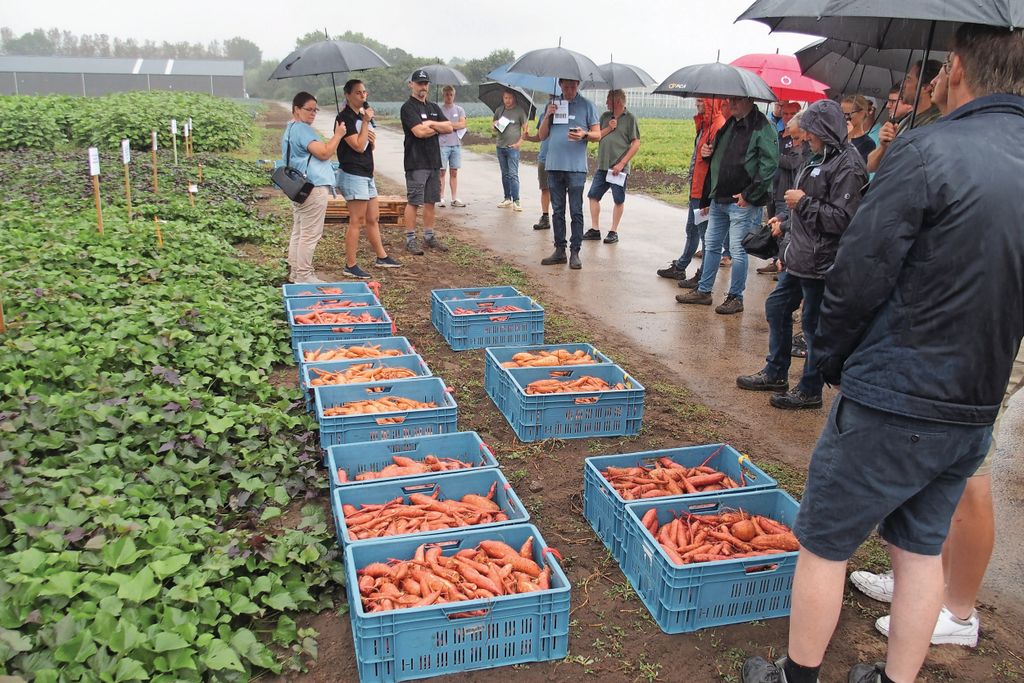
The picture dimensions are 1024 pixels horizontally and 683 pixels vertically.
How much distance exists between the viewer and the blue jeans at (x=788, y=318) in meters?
5.28

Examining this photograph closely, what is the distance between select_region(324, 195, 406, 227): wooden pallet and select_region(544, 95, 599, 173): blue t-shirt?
3.27 meters

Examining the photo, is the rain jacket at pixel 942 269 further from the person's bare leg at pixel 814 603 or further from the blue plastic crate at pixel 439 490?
the blue plastic crate at pixel 439 490

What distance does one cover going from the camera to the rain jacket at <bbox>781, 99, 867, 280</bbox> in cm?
491

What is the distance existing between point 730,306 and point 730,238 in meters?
0.86

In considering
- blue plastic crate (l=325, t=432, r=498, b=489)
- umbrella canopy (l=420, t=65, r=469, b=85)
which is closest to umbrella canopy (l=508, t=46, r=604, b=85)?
umbrella canopy (l=420, t=65, r=469, b=85)

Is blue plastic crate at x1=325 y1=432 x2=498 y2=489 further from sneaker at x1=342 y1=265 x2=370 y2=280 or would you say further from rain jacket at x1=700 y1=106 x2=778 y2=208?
sneaker at x1=342 y1=265 x2=370 y2=280

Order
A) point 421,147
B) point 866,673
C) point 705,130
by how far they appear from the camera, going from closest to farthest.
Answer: point 866,673 < point 705,130 < point 421,147

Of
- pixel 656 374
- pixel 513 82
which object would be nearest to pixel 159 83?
pixel 513 82

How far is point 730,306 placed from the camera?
7.95 meters

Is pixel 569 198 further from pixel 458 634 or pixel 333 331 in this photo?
pixel 458 634

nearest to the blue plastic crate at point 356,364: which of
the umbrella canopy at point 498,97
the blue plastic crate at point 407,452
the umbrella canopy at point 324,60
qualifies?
the blue plastic crate at point 407,452

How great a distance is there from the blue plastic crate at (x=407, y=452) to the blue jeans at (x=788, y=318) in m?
2.39

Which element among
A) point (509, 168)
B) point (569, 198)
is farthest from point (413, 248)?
point (509, 168)

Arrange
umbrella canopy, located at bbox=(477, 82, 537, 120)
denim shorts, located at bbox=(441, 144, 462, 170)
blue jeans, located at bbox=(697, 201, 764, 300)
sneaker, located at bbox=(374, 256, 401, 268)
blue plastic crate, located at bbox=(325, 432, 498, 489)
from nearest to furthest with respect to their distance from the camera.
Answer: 1. blue plastic crate, located at bbox=(325, 432, 498, 489)
2. blue jeans, located at bbox=(697, 201, 764, 300)
3. sneaker, located at bbox=(374, 256, 401, 268)
4. umbrella canopy, located at bbox=(477, 82, 537, 120)
5. denim shorts, located at bbox=(441, 144, 462, 170)
